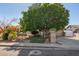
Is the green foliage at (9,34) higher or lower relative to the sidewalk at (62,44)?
higher

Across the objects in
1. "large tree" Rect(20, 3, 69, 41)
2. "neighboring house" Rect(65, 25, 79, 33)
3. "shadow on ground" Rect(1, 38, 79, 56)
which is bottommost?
"shadow on ground" Rect(1, 38, 79, 56)

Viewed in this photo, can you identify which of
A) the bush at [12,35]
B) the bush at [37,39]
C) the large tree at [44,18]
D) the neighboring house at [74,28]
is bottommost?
the bush at [37,39]

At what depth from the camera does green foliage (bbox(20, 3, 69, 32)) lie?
23.5 ft

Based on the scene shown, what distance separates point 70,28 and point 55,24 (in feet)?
0.83

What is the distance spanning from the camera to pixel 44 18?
720 centimetres

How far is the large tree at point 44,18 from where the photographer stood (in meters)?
7.18

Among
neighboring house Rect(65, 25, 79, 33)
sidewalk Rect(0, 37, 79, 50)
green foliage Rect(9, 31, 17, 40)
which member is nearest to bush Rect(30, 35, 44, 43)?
sidewalk Rect(0, 37, 79, 50)

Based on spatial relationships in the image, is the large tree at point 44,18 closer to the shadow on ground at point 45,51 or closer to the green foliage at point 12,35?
the green foliage at point 12,35

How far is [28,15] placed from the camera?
7.21m

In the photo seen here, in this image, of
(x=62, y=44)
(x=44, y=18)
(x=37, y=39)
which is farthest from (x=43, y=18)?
(x=62, y=44)

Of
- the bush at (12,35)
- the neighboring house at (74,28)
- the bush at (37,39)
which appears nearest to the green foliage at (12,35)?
the bush at (12,35)

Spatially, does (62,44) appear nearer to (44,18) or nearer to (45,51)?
(45,51)

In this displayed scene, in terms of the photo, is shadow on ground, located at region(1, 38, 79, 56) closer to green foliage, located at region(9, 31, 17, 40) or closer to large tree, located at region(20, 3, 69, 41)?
green foliage, located at region(9, 31, 17, 40)

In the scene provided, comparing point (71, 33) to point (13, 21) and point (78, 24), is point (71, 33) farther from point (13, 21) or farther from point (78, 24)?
point (13, 21)
